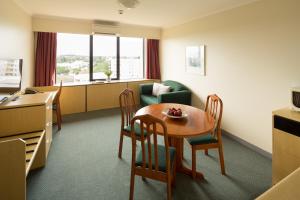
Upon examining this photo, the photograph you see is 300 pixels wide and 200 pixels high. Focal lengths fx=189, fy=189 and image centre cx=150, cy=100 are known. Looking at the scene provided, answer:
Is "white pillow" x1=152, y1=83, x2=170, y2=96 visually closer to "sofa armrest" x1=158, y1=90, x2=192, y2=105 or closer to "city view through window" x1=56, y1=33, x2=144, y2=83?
"sofa armrest" x1=158, y1=90, x2=192, y2=105

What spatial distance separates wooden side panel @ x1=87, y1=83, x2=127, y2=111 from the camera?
17.1ft

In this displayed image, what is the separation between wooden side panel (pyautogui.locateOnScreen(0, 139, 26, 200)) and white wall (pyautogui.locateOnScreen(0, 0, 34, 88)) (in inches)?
68.3

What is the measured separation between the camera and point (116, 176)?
Answer: 8.02 ft

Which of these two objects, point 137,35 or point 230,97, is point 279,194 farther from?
point 137,35

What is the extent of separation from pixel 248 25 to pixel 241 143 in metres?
2.04

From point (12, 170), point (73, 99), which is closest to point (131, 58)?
point (73, 99)

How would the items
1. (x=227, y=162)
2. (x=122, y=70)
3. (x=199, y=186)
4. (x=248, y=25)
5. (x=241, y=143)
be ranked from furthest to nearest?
1. (x=122, y=70)
2. (x=241, y=143)
3. (x=248, y=25)
4. (x=227, y=162)
5. (x=199, y=186)

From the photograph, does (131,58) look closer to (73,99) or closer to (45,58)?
(73,99)

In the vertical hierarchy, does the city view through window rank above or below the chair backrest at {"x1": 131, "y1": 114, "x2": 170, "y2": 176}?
above

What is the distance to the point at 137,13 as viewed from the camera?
408 cm

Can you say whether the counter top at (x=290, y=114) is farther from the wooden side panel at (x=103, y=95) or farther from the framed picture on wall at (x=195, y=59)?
the wooden side panel at (x=103, y=95)

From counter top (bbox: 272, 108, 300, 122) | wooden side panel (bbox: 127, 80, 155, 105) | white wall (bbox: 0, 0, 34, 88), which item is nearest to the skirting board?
counter top (bbox: 272, 108, 300, 122)

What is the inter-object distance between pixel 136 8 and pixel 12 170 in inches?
130

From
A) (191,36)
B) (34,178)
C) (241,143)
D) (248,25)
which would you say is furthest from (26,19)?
(241,143)
